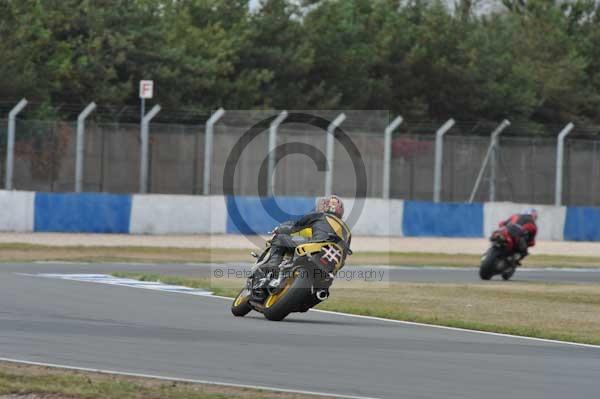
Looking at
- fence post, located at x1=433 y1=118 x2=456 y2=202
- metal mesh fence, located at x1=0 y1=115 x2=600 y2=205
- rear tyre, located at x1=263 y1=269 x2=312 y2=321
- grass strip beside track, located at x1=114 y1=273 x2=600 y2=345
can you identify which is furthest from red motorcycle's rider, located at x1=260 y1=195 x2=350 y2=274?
fence post, located at x1=433 y1=118 x2=456 y2=202

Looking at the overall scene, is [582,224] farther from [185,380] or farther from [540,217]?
[185,380]

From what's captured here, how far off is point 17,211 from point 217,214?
4642mm

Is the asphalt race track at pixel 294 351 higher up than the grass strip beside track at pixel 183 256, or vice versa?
the asphalt race track at pixel 294 351

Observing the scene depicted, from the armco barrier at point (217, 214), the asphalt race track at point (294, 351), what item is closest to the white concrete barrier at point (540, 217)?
the armco barrier at point (217, 214)

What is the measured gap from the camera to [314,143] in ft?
109

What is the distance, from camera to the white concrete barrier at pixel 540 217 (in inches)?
1374

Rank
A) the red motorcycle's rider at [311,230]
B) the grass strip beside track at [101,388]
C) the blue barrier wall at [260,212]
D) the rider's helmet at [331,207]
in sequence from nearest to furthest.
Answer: the grass strip beside track at [101,388]
the red motorcycle's rider at [311,230]
the rider's helmet at [331,207]
the blue barrier wall at [260,212]

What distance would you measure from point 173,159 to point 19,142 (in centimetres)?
399

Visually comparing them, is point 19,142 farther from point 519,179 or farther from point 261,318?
point 261,318

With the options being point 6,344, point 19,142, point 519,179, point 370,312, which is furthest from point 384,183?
point 6,344

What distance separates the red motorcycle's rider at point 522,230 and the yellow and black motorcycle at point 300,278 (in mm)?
10526

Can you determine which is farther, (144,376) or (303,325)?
(303,325)

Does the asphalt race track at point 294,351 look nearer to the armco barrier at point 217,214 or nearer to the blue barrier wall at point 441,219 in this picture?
the armco barrier at point 217,214

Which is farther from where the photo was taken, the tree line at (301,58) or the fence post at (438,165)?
the tree line at (301,58)
